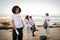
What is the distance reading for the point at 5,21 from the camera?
133 inches

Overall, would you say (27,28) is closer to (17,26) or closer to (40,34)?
(40,34)

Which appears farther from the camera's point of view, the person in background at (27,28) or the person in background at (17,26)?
the person in background at (27,28)

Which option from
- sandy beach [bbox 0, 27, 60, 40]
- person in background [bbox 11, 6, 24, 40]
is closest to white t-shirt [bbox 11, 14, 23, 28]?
person in background [bbox 11, 6, 24, 40]

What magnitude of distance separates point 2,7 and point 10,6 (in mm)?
189

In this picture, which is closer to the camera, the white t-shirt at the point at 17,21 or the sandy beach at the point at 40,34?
the white t-shirt at the point at 17,21

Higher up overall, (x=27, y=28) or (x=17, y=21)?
(x=17, y=21)

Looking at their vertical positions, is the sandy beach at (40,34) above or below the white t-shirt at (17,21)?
below

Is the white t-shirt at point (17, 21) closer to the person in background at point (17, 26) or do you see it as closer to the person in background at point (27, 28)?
the person in background at point (17, 26)

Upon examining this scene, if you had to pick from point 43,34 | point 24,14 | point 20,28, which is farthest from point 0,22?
point 43,34

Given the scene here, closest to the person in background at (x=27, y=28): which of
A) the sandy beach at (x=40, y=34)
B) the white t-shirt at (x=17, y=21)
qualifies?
the sandy beach at (x=40, y=34)

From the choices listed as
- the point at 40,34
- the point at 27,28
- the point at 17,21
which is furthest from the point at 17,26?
the point at 40,34

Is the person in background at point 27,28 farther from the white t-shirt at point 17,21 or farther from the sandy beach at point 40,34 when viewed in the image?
the white t-shirt at point 17,21

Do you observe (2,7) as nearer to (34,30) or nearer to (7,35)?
(7,35)

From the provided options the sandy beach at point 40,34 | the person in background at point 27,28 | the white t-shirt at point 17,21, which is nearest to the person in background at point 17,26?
the white t-shirt at point 17,21
